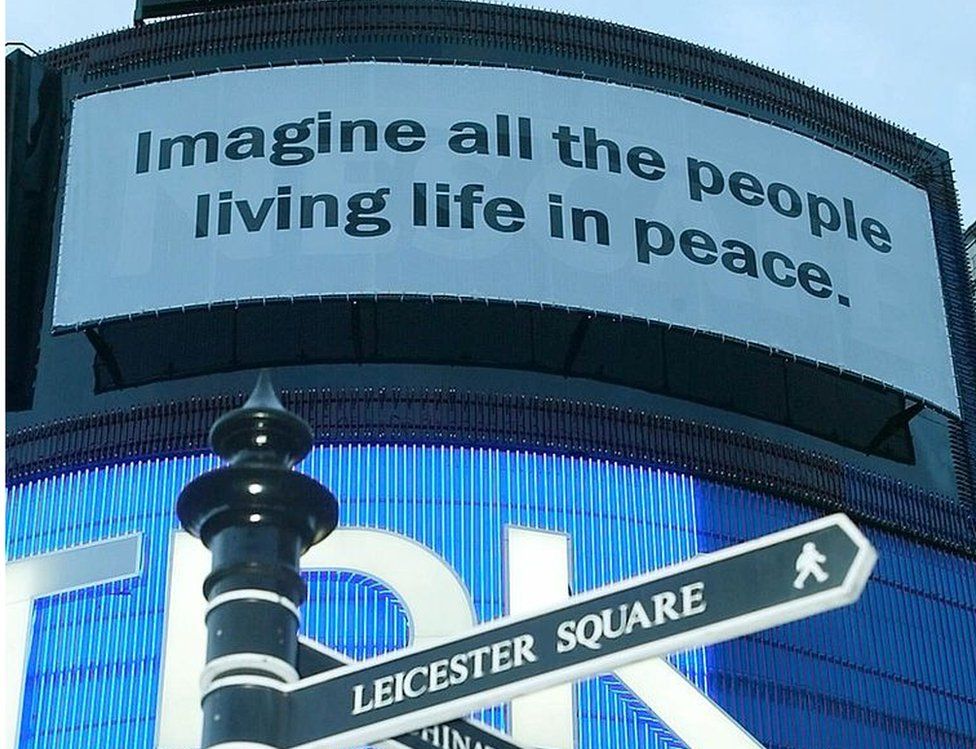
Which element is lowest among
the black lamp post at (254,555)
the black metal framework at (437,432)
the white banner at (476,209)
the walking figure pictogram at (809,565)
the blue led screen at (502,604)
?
the walking figure pictogram at (809,565)

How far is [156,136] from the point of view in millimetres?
25969

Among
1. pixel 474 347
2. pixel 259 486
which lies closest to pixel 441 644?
pixel 259 486

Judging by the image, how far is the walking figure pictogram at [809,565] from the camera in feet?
17.8

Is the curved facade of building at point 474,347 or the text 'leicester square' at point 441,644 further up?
the curved facade of building at point 474,347

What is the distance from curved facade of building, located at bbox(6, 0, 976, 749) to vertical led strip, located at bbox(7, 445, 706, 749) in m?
0.04

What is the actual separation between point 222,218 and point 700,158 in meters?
6.33

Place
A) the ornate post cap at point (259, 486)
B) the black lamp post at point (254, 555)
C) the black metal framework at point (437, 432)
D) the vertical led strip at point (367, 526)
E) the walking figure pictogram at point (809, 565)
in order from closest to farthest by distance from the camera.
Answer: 1. the walking figure pictogram at point (809, 565)
2. the black lamp post at point (254, 555)
3. the ornate post cap at point (259, 486)
4. the vertical led strip at point (367, 526)
5. the black metal framework at point (437, 432)

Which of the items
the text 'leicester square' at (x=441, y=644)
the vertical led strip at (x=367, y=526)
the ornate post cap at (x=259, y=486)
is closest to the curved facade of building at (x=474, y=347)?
the vertical led strip at (x=367, y=526)

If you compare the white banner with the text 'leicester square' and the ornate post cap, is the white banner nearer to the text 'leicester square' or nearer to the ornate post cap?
the ornate post cap

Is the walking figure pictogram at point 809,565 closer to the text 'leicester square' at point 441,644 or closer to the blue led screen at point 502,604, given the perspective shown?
the text 'leicester square' at point 441,644

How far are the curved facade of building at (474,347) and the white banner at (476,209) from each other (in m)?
0.04

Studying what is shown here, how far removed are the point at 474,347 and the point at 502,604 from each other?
4808 mm

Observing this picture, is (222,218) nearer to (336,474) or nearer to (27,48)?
(336,474)

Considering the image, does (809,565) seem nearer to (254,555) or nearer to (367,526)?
(254,555)
